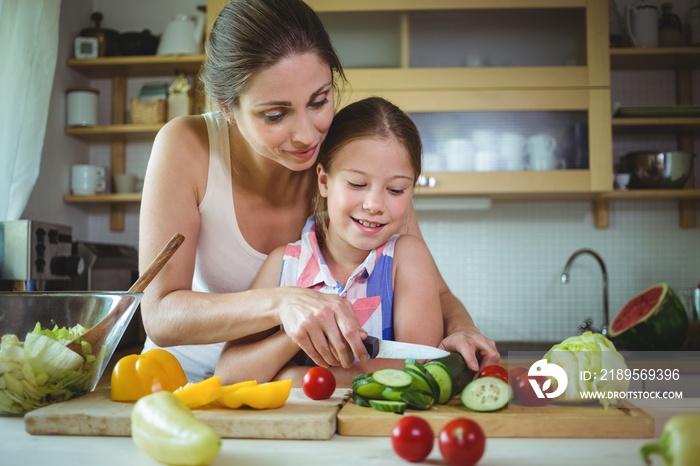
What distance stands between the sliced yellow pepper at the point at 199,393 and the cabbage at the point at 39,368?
7.1 inches

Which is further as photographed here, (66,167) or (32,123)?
(66,167)

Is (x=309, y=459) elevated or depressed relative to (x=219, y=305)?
depressed

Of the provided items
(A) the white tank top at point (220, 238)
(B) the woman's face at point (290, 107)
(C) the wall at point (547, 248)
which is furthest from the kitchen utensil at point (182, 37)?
(B) the woman's face at point (290, 107)

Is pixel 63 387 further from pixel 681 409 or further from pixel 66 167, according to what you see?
pixel 66 167

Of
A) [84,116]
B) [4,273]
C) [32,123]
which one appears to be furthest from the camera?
[84,116]

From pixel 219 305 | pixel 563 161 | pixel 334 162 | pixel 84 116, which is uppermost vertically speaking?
pixel 84 116

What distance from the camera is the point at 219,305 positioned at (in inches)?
45.4

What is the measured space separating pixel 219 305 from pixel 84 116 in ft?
8.00

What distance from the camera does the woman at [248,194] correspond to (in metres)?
1.09

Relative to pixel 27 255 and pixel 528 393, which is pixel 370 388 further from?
pixel 27 255

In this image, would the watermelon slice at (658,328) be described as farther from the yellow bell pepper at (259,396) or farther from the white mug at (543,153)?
the yellow bell pepper at (259,396)

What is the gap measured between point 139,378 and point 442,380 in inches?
16.6

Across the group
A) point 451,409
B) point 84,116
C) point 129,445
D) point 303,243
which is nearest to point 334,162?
point 303,243

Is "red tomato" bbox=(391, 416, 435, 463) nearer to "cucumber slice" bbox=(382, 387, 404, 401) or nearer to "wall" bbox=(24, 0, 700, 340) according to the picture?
"cucumber slice" bbox=(382, 387, 404, 401)
